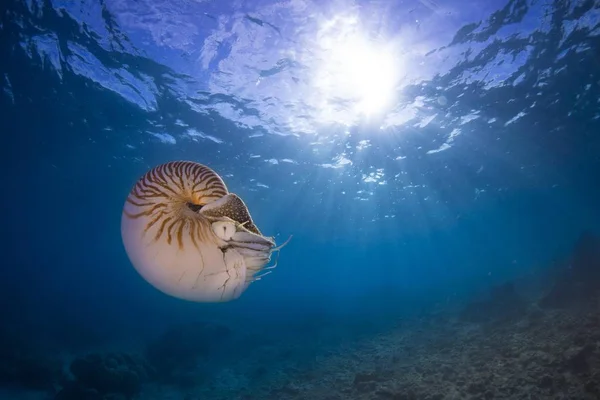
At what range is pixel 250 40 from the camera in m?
9.05

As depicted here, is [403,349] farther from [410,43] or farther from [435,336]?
[410,43]

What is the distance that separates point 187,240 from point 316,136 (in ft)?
43.4

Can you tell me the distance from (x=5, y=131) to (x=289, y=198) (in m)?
16.2

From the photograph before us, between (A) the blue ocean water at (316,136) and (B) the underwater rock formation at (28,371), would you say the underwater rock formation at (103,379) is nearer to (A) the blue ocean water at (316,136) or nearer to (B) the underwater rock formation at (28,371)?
(A) the blue ocean water at (316,136)

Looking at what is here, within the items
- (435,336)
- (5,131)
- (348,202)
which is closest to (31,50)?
(5,131)

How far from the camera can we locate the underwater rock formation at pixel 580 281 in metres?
13.2

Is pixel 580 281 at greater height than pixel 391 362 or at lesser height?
greater

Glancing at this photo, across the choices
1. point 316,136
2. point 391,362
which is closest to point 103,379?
point 391,362

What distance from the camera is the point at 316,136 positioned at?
14703 mm

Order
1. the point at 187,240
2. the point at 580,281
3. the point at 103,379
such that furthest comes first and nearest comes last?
the point at 580,281, the point at 103,379, the point at 187,240

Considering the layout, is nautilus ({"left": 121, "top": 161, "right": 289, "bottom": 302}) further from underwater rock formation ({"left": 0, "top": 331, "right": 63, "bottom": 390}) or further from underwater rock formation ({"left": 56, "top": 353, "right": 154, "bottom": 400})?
underwater rock formation ({"left": 0, "top": 331, "right": 63, "bottom": 390})

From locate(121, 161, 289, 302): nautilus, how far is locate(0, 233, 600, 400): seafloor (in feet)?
24.3

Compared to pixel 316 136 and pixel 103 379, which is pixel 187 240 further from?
pixel 316 136

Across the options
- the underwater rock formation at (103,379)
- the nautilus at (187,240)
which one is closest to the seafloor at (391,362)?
the underwater rock formation at (103,379)
